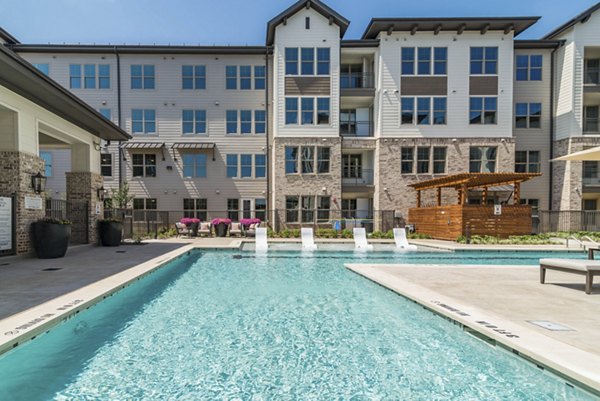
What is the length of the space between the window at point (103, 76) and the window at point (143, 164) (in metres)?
4.85

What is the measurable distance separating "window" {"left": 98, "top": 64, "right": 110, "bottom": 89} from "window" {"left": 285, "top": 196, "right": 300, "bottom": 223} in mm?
13955

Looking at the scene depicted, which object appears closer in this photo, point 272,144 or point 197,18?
point 197,18

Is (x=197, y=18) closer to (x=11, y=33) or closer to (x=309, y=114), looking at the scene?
(x=309, y=114)

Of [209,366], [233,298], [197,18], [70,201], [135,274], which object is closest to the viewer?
[209,366]

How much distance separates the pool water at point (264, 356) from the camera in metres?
3.29

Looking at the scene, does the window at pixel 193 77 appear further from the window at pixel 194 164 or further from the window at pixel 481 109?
the window at pixel 481 109

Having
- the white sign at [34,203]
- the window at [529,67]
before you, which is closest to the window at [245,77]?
the white sign at [34,203]

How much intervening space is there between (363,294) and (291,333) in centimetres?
237

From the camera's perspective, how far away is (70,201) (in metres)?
13.3

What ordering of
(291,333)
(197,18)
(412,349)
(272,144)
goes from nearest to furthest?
1. (412,349)
2. (291,333)
3. (197,18)
4. (272,144)

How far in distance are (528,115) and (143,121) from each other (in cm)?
2508

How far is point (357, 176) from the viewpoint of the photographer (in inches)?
903

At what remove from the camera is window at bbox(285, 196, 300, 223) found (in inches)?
827

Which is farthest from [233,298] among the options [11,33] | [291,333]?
[11,33]
